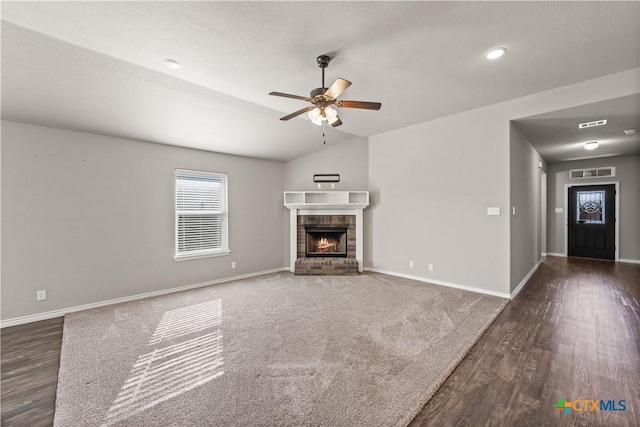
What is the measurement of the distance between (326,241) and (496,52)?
428cm

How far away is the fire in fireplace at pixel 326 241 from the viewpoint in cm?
580

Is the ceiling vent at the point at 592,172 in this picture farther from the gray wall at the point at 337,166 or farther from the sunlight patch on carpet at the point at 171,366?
the sunlight patch on carpet at the point at 171,366

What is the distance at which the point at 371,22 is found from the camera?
2.17 metres

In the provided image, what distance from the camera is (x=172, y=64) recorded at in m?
2.67

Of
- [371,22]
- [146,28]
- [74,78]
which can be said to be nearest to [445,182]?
[371,22]

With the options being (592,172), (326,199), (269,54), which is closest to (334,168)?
(326,199)

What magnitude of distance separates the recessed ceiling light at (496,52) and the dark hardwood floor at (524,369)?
2.84 m

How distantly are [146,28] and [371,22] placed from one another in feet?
5.93

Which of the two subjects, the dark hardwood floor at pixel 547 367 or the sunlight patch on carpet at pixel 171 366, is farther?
the sunlight patch on carpet at pixel 171 366

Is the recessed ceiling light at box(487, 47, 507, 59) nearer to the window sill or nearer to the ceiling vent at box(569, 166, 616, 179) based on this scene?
the window sill

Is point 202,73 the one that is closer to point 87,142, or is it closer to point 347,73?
point 347,73

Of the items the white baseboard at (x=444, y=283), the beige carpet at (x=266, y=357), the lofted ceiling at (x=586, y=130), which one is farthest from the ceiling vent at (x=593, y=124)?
the beige carpet at (x=266, y=357)

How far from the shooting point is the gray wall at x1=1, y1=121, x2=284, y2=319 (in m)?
3.24

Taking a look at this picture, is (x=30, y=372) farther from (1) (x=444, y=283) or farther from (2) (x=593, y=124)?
(2) (x=593, y=124)
